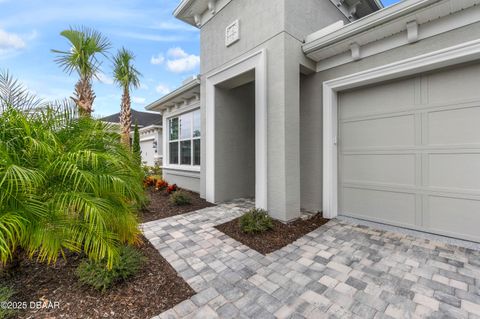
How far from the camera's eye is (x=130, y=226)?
2500 mm

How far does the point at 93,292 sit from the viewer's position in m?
2.16

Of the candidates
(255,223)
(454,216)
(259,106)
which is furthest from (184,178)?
(454,216)

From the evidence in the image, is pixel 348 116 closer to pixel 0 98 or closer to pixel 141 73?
pixel 0 98

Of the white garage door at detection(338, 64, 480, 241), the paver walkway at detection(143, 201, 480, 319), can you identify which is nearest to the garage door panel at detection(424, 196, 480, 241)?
the white garage door at detection(338, 64, 480, 241)

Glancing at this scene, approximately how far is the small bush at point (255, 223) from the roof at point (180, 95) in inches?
171

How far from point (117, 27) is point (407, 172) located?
9243 mm

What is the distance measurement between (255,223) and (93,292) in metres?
2.37

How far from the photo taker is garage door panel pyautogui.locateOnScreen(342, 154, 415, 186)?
364cm

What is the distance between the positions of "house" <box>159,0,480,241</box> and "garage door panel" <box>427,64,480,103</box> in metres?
0.01

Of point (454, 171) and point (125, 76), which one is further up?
point (125, 76)

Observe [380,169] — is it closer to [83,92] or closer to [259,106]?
[259,106]

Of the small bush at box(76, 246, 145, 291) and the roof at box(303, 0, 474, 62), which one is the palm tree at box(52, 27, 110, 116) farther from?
the roof at box(303, 0, 474, 62)

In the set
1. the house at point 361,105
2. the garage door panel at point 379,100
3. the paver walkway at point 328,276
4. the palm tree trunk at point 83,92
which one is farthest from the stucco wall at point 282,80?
the palm tree trunk at point 83,92

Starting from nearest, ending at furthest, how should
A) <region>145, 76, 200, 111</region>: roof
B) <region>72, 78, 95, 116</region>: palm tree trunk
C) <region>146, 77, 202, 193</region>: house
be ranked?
<region>72, 78, 95, 116</region>: palm tree trunk, <region>145, 76, 200, 111</region>: roof, <region>146, 77, 202, 193</region>: house
